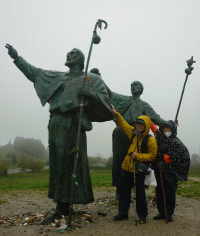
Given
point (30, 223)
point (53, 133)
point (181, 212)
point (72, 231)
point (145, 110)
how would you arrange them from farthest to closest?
1. point (145, 110)
2. point (181, 212)
3. point (53, 133)
4. point (30, 223)
5. point (72, 231)

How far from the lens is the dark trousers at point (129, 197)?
11.6 feet

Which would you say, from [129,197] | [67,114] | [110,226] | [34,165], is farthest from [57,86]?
[34,165]

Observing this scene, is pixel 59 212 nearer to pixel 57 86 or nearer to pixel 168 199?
pixel 168 199

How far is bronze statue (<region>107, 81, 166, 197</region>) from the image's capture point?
17.1 feet

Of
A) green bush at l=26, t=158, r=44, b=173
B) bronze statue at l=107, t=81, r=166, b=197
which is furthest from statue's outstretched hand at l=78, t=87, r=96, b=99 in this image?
green bush at l=26, t=158, r=44, b=173

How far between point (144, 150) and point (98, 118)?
1.03 m

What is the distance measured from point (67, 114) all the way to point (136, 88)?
252cm

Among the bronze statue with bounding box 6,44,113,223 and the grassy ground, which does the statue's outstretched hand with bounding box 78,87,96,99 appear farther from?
the grassy ground

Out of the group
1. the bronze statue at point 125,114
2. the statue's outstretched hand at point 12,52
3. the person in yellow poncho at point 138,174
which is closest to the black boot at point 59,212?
the person in yellow poncho at point 138,174

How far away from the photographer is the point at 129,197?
364 centimetres

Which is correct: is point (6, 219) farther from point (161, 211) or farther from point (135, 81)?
point (135, 81)

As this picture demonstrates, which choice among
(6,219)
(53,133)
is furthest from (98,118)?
(6,219)

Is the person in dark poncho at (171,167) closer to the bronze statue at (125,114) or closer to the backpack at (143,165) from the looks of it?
the backpack at (143,165)

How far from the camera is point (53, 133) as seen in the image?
3.77m
